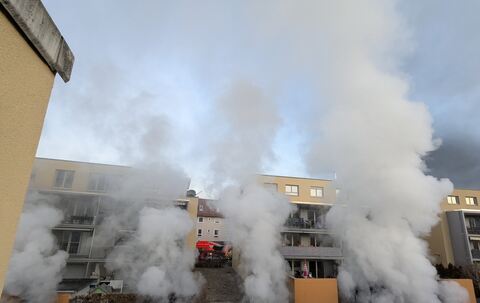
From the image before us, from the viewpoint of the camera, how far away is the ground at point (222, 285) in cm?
2161

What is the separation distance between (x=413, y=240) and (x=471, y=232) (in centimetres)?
1614

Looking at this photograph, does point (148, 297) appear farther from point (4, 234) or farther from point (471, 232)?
point (471, 232)

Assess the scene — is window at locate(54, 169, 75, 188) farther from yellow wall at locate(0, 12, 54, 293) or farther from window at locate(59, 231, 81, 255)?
yellow wall at locate(0, 12, 54, 293)

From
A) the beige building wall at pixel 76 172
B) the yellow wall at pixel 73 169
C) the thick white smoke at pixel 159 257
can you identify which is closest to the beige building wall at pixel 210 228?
the beige building wall at pixel 76 172

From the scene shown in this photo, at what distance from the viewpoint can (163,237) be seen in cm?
2048

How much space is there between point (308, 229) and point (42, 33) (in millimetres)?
26240

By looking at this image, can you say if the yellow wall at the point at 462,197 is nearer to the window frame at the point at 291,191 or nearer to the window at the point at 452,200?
the window at the point at 452,200

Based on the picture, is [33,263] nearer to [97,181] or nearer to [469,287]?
[97,181]

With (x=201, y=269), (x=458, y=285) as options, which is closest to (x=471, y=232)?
(x=458, y=285)

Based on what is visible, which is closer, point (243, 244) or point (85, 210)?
point (243, 244)

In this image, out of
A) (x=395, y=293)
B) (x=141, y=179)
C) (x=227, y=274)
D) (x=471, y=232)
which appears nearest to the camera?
(x=395, y=293)

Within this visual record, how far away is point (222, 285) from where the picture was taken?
24672 millimetres

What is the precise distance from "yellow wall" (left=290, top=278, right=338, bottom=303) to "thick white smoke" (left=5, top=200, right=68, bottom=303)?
1348cm

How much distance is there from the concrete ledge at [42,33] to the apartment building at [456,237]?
35275 millimetres
